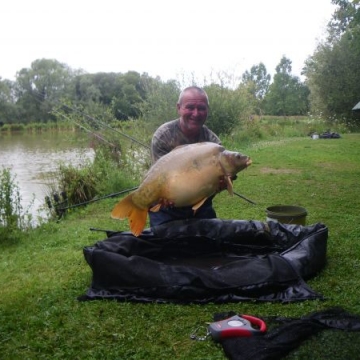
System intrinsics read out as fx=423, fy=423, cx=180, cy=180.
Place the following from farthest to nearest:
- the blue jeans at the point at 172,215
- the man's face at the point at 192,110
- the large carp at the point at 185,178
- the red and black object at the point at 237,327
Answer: the blue jeans at the point at 172,215 < the man's face at the point at 192,110 < the large carp at the point at 185,178 < the red and black object at the point at 237,327

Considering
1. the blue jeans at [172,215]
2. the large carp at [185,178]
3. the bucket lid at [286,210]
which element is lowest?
the bucket lid at [286,210]

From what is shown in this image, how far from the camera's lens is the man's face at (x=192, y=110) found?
278 cm

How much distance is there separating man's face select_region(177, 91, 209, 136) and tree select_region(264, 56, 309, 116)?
32831 mm

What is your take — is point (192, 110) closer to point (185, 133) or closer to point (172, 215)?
point (185, 133)

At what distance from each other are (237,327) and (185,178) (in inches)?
28.8

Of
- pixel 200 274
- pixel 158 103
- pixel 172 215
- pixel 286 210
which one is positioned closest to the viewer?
pixel 200 274

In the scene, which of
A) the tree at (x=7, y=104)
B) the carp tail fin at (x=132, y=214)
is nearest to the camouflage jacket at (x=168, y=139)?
the carp tail fin at (x=132, y=214)

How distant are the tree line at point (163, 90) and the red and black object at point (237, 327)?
15.1 feet

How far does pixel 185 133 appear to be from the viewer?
299 centimetres

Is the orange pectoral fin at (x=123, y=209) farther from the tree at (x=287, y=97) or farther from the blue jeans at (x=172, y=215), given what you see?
the tree at (x=287, y=97)

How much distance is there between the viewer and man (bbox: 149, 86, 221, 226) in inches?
110

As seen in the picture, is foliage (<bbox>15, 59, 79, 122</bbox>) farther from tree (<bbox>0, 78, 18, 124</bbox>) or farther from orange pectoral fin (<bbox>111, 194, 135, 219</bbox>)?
orange pectoral fin (<bbox>111, 194, 135, 219</bbox>)

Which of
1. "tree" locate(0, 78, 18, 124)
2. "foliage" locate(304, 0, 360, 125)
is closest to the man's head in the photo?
"foliage" locate(304, 0, 360, 125)

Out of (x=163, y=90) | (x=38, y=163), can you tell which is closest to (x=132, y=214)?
(x=163, y=90)
